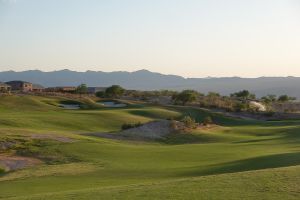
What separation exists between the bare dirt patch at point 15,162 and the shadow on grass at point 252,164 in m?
11.3

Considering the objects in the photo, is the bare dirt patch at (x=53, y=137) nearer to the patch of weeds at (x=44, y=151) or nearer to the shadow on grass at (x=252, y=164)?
the patch of weeds at (x=44, y=151)

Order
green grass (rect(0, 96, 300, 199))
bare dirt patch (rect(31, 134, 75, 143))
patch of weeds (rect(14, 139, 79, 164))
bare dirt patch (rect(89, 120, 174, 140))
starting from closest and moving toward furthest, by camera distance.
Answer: green grass (rect(0, 96, 300, 199)) < patch of weeds (rect(14, 139, 79, 164)) < bare dirt patch (rect(31, 134, 75, 143)) < bare dirt patch (rect(89, 120, 174, 140))

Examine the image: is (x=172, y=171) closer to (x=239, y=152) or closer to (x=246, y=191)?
(x=239, y=152)

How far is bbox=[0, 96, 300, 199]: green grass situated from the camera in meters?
18.8

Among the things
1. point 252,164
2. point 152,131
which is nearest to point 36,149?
point 252,164

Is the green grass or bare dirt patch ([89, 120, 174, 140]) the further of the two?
bare dirt patch ([89, 120, 174, 140])

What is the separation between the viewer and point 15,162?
35.5 metres

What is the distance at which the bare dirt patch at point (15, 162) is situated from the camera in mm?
34094

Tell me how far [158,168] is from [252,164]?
5800 mm

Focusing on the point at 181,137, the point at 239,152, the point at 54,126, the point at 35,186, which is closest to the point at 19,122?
the point at 54,126

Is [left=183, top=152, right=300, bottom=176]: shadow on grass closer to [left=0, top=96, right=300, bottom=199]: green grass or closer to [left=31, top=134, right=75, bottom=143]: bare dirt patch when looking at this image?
[left=0, top=96, right=300, bottom=199]: green grass

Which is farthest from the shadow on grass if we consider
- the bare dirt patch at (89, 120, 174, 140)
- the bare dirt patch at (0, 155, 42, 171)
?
the bare dirt patch at (89, 120, 174, 140)

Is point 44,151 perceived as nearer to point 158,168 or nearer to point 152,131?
point 158,168

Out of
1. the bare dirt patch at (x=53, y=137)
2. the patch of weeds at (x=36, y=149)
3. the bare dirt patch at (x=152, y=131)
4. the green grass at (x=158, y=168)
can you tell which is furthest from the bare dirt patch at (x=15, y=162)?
the bare dirt patch at (x=152, y=131)
